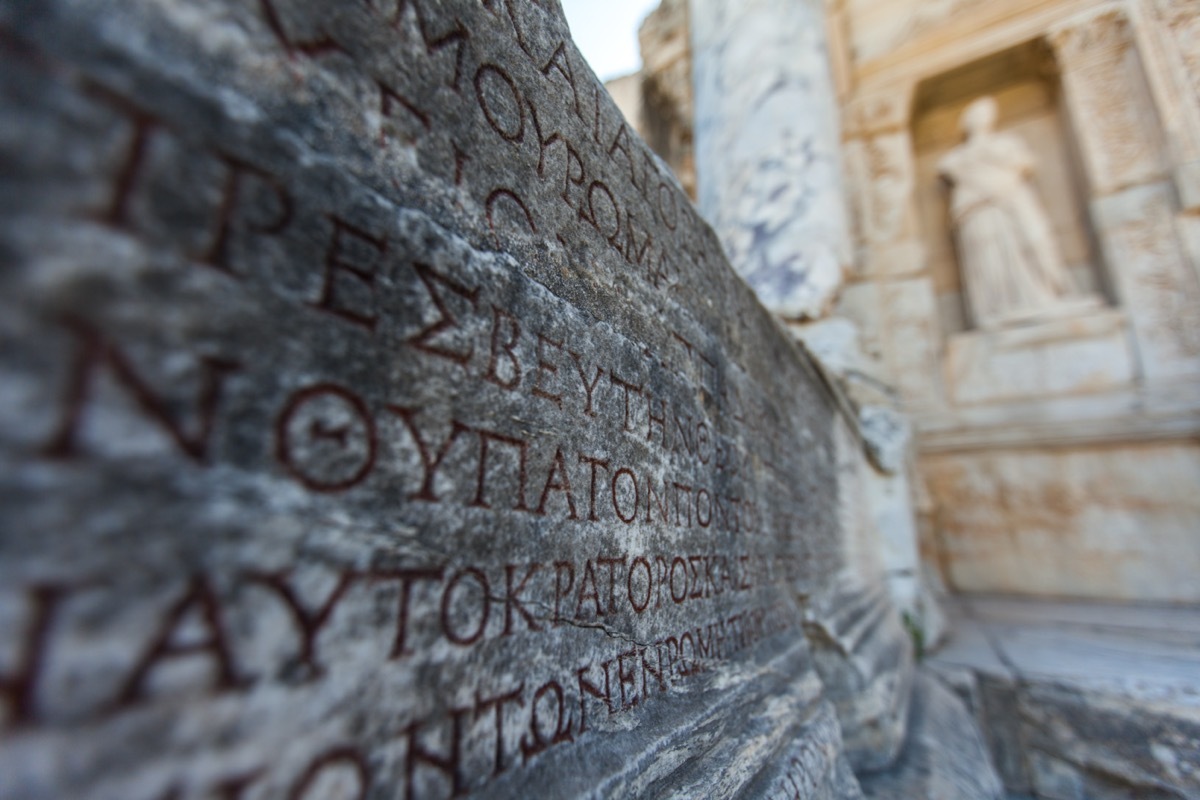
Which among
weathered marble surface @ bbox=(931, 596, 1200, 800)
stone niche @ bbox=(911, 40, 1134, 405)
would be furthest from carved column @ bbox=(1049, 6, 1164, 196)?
weathered marble surface @ bbox=(931, 596, 1200, 800)

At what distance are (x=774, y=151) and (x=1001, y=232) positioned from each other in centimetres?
354

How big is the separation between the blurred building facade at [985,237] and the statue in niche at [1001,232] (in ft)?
0.07

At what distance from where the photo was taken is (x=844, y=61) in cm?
596

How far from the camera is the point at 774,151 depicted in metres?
3.15

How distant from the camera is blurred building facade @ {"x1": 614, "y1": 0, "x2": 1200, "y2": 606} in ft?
10.6

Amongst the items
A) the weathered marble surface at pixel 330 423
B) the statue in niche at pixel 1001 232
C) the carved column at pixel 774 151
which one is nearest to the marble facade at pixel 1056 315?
the statue in niche at pixel 1001 232

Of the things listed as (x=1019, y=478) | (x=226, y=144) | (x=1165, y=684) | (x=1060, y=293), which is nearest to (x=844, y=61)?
(x=1060, y=293)

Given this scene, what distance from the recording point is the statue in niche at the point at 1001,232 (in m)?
5.04

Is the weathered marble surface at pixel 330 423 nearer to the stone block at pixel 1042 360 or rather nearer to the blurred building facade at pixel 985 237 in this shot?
the blurred building facade at pixel 985 237

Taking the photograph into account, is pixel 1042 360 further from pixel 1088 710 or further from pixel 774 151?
pixel 1088 710

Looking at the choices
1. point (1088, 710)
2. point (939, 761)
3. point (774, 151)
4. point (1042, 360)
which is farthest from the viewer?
point (1042, 360)

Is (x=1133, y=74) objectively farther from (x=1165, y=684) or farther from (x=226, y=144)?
(x=226, y=144)

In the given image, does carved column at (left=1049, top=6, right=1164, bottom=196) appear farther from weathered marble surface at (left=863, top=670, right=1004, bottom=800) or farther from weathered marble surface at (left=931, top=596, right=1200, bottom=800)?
weathered marble surface at (left=863, top=670, right=1004, bottom=800)

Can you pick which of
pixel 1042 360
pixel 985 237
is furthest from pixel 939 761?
pixel 985 237
